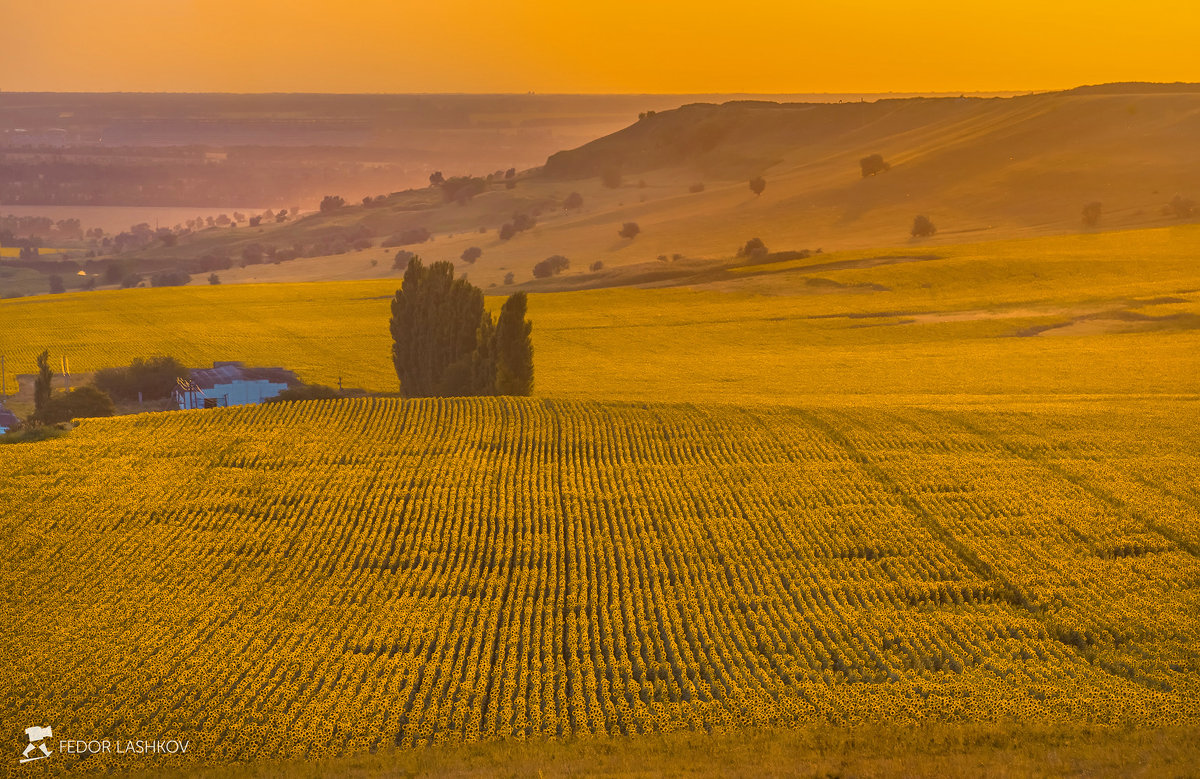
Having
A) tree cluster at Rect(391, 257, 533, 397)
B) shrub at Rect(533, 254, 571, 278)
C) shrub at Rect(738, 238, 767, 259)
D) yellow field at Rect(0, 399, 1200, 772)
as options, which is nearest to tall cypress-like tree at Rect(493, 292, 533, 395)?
tree cluster at Rect(391, 257, 533, 397)

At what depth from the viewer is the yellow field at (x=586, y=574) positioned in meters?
20.5

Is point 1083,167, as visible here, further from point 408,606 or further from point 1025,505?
point 408,606

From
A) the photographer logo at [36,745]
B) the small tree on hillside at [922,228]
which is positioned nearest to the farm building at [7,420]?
the photographer logo at [36,745]

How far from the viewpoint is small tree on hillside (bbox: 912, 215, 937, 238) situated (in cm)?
10956

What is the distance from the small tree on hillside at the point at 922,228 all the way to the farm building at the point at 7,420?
3296 inches

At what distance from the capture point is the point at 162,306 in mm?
84250

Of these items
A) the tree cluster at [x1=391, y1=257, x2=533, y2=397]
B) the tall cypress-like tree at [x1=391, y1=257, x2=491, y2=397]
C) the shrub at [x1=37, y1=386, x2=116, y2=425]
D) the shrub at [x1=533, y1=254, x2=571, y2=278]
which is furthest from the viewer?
the shrub at [x1=533, y1=254, x2=571, y2=278]

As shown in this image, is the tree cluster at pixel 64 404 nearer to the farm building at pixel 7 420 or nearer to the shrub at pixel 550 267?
the farm building at pixel 7 420

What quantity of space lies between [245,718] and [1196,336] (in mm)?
61293

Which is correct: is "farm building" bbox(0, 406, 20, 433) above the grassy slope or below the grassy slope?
below

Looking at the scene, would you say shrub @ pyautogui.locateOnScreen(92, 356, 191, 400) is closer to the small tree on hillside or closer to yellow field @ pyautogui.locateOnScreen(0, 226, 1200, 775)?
yellow field @ pyautogui.locateOnScreen(0, 226, 1200, 775)

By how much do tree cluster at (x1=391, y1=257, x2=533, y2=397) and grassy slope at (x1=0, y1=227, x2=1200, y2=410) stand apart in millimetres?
3312

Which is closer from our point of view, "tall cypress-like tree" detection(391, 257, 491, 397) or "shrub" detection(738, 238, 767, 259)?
"tall cypress-like tree" detection(391, 257, 491, 397)

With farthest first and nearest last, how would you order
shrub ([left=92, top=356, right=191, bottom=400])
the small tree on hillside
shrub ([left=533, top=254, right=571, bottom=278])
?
shrub ([left=533, top=254, right=571, bottom=278]) < the small tree on hillside < shrub ([left=92, top=356, right=191, bottom=400])
